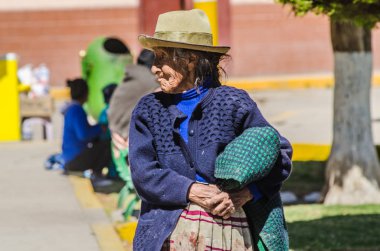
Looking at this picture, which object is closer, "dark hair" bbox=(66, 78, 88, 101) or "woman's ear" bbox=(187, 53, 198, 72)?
"woman's ear" bbox=(187, 53, 198, 72)

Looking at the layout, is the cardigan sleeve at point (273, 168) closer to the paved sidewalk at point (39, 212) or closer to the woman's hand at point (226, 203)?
the woman's hand at point (226, 203)

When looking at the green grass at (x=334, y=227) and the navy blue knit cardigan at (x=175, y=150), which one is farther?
the green grass at (x=334, y=227)

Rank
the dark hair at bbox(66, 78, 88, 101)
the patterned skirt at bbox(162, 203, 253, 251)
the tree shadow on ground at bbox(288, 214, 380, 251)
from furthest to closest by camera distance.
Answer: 1. the dark hair at bbox(66, 78, 88, 101)
2. the tree shadow on ground at bbox(288, 214, 380, 251)
3. the patterned skirt at bbox(162, 203, 253, 251)

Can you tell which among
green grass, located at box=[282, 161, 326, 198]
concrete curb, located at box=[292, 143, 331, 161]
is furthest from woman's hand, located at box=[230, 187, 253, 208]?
concrete curb, located at box=[292, 143, 331, 161]

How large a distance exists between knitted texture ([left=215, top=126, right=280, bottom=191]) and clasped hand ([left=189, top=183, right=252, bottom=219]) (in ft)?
0.12

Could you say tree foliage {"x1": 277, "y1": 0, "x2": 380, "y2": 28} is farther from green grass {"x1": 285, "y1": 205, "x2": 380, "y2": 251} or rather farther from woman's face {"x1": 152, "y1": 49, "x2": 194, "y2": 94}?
woman's face {"x1": 152, "y1": 49, "x2": 194, "y2": 94}

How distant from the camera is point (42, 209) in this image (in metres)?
9.74

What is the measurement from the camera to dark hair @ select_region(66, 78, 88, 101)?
38.4ft

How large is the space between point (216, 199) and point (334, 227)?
184 inches

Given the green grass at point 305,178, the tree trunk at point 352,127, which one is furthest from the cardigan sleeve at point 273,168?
the green grass at point 305,178

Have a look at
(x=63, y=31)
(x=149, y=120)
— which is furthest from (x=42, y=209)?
(x=63, y=31)

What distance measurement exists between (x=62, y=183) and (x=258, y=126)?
731cm

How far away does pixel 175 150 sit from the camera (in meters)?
4.37

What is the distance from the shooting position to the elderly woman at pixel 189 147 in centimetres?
428
